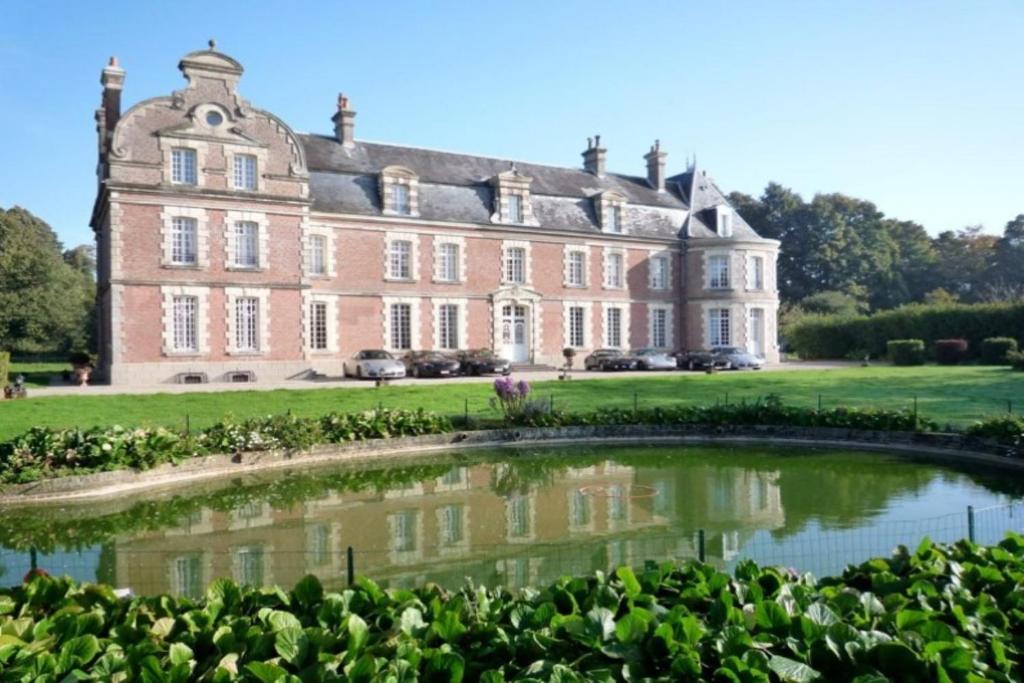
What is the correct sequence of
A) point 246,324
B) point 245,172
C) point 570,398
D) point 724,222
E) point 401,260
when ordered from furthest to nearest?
point 724,222 < point 401,260 < point 246,324 < point 245,172 < point 570,398

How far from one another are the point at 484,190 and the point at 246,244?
32.5ft

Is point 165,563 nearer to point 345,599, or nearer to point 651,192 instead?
point 345,599

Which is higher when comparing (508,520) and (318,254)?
(318,254)

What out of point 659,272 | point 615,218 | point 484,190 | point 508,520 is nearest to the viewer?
point 508,520

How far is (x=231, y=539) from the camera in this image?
7.95m

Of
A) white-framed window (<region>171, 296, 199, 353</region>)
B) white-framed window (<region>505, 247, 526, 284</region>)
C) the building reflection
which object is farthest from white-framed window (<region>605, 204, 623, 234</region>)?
the building reflection

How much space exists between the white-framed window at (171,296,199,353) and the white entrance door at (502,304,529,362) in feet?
37.1

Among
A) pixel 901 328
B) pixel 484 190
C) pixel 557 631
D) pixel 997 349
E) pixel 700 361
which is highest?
pixel 484 190

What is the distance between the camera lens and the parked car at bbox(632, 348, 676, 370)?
98.4 feet

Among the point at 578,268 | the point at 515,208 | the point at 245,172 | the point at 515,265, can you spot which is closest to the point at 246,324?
the point at 245,172

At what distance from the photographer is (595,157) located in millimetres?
35219

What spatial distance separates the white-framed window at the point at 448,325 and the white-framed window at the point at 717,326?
11.3m

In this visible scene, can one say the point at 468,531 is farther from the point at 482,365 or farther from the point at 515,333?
the point at 515,333

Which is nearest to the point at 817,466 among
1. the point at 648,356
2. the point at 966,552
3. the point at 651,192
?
the point at 966,552
